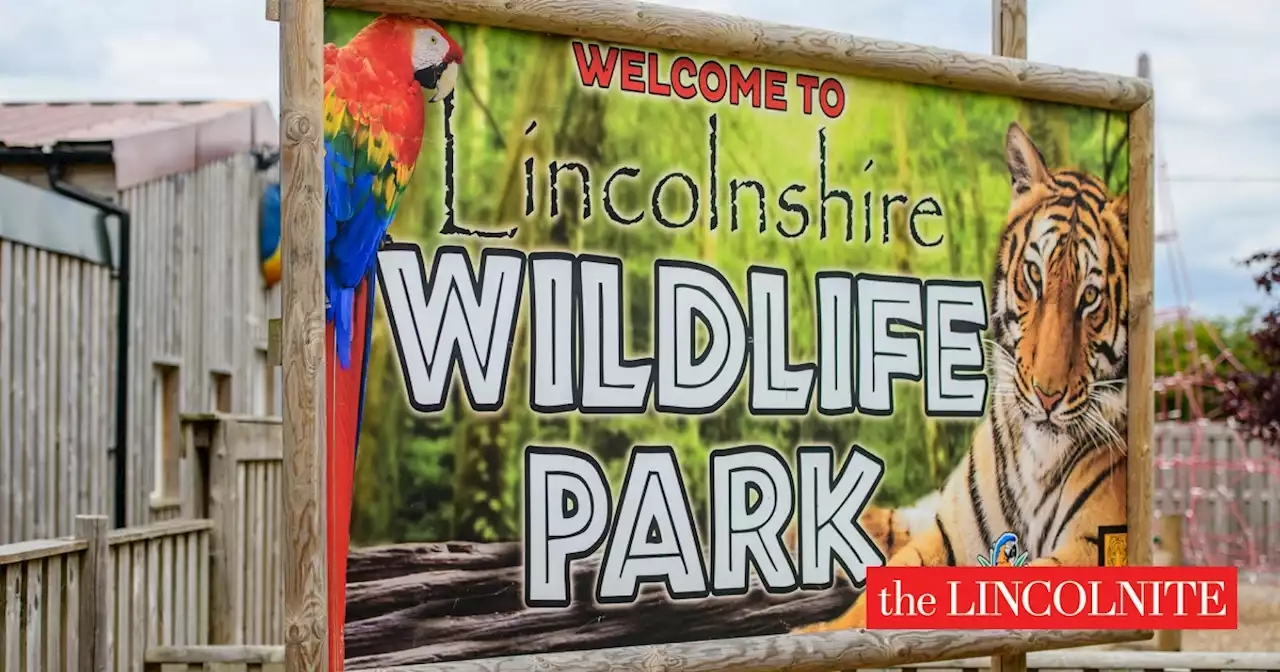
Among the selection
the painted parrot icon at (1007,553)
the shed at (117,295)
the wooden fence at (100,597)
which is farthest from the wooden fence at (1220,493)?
the wooden fence at (100,597)

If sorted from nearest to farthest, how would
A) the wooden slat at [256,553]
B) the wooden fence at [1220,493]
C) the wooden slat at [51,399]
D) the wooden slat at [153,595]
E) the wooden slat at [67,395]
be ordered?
the wooden slat at [153,595] < the wooden slat at [256,553] < the wooden slat at [51,399] < the wooden slat at [67,395] < the wooden fence at [1220,493]

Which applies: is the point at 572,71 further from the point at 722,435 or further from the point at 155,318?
the point at 155,318

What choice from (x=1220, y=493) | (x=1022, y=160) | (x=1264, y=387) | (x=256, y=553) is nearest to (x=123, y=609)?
(x=256, y=553)

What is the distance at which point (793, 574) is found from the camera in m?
4.31

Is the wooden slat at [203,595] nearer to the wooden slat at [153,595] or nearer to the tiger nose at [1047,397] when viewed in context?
the wooden slat at [153,595]

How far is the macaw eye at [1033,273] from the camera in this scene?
4.79m

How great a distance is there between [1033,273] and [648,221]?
147cm

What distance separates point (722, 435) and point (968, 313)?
3.29 ft

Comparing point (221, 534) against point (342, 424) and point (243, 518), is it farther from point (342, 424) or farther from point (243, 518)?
point (342, 424)

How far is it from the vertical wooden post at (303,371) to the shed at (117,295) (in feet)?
11.6

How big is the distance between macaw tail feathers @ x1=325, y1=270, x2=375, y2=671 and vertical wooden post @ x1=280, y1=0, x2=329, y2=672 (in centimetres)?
5

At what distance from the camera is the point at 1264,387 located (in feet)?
39.5

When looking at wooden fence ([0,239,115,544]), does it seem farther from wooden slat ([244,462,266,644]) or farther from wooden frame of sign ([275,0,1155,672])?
wooden frame of sign ([275,0,1155,672])

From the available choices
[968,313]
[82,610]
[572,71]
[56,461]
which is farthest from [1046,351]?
[56,461]
